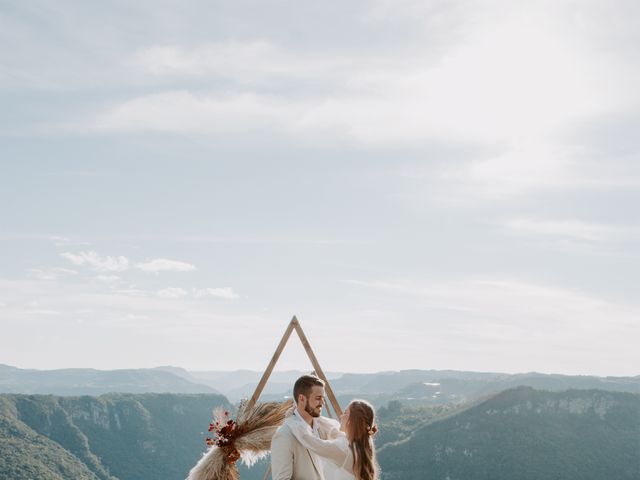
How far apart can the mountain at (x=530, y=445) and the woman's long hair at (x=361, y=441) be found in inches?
6661

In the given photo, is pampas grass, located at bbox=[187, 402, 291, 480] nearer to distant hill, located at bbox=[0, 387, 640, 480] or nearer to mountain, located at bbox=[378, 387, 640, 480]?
distant hill, located at bbox=[0, 387, 640, 480]

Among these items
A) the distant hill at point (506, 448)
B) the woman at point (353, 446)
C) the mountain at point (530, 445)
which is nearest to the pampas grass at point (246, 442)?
the woman at point (353, 446)

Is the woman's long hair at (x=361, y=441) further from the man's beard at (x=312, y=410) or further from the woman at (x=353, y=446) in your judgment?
the man's beard at (x=312, y=410)

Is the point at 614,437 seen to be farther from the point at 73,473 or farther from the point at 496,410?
the point at 73,473

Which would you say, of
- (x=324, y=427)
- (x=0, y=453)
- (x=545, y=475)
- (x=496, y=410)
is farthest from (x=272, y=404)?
(x=496, y=410)

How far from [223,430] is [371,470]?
2.92m

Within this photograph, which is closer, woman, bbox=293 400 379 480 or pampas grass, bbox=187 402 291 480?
woman, bbox=293 400 379 480

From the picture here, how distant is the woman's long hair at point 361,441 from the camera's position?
7.29 meters

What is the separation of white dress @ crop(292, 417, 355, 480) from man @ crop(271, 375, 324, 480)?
0.38 feet

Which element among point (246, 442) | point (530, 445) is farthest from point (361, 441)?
point (530, 445)

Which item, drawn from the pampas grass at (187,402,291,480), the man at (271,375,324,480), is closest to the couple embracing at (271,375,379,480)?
the man at (271,375,324,480)

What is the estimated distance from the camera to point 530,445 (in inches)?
7003

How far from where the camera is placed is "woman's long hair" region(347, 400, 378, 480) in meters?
7.29

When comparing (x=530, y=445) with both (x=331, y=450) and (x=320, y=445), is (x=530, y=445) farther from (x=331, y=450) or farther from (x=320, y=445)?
(x=320, y=445)
